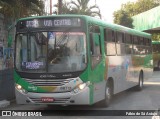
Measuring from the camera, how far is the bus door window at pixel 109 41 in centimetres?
1296

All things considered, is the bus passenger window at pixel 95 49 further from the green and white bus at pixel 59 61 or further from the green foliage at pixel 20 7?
the green foliage at pixel 20 7

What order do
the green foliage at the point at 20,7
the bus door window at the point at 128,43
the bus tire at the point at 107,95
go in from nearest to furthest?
the bus tire at the point at 107,95, the bus door window at the point at 128,43, the green foliage at the point at 20,7

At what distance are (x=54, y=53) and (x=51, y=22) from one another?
93 centimetres

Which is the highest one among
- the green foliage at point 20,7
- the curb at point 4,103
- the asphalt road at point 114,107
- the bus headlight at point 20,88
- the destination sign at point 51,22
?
the green foliage at point 20,7

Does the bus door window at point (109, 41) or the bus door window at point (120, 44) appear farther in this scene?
the bus door window at point (120, 44)

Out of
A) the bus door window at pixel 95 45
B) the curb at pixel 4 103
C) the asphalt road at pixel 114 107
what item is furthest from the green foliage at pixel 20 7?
the bus door window at pixel 95 45

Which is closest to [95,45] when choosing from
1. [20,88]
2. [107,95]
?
[107,95]

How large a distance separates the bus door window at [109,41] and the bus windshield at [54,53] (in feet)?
6.44

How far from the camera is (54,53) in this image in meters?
11.1

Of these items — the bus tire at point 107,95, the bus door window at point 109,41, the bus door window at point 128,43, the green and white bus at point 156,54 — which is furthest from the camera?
the green and white bus at point 156,54

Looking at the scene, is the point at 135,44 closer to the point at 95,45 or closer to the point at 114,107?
the point at 114,107

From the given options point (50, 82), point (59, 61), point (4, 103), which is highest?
point (59, 61)

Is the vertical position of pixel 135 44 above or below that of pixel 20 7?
below

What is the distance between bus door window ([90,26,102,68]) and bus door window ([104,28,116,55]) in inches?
31.9
